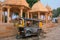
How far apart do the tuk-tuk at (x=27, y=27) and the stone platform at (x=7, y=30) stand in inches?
61.9

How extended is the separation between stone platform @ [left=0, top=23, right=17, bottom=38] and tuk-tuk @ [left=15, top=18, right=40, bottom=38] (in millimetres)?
1572

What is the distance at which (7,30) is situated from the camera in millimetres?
20812

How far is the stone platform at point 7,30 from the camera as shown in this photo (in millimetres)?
20133

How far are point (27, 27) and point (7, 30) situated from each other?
9.08 feet

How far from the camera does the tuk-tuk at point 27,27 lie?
19219mm

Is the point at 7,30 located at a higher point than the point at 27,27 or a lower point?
lower

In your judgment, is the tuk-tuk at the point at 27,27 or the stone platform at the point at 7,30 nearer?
the tuk-tuk at the point at 27,27

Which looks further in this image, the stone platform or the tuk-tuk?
the stone platform

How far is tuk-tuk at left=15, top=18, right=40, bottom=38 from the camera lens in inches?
757

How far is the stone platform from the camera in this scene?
2013 cm

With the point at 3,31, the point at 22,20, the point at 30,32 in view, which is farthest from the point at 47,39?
the point at 3,31

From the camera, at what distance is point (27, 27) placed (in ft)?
64.3

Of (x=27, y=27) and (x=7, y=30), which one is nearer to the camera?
(x=27, y=27)

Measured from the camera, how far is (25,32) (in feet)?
62.7
